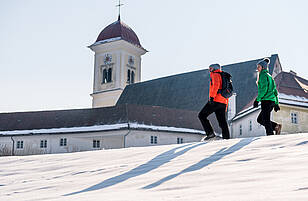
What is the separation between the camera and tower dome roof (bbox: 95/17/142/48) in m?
56.0

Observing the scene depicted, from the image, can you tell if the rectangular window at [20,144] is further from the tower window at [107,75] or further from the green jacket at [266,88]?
the green jacket at [266,88]

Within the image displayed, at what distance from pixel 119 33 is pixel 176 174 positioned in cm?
5118

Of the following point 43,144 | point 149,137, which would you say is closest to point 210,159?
point 149,137

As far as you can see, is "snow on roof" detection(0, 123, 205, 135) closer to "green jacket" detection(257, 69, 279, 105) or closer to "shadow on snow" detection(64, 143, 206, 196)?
"green jacket" detection(257, 69, 279, 105)

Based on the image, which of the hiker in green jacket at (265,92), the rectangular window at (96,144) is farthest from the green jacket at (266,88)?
the rectangular window at (96,144)

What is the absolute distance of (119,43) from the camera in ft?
181

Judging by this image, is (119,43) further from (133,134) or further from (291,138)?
(291,138)

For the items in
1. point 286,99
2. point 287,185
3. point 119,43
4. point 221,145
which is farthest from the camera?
point 119,43

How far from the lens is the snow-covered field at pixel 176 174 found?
14.3 ft

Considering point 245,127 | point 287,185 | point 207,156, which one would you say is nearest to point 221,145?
point 207,156

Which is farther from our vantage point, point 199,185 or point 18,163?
point 18,163

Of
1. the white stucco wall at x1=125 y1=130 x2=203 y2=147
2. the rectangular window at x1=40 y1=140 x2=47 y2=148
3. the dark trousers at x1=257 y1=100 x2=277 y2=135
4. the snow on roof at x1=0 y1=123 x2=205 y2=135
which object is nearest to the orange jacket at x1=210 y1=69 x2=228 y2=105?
the dark trousers at x1=257 y1=100 x2=277 y2=135

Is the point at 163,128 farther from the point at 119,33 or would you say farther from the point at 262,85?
the point at 119,33

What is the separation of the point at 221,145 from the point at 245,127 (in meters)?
22.9
